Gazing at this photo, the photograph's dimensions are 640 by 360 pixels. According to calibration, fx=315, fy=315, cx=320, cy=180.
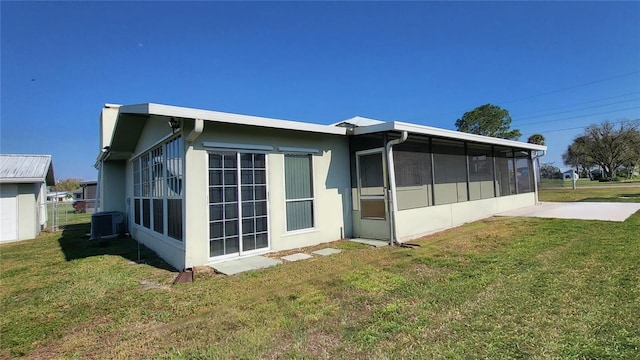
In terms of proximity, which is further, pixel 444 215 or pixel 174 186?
pixel 444 215

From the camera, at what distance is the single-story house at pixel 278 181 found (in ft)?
19.2

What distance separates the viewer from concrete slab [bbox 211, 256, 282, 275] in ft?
17.9

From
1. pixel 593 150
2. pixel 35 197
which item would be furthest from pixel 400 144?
pixel 593 150

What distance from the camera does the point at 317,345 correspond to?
286 cm

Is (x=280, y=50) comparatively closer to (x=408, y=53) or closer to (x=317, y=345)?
(x=408, y=53)

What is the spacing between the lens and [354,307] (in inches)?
147

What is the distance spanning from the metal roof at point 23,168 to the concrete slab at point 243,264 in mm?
11095

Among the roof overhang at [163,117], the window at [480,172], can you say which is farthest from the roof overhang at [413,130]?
the window at [480,172]

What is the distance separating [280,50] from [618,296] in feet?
40.1

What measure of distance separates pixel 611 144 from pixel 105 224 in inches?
2351

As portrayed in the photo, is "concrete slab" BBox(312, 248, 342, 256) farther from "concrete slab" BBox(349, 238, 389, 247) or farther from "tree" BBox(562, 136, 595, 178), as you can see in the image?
"tree" BBox(562, 136, 595, 178)

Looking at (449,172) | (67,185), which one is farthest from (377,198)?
(67,185)

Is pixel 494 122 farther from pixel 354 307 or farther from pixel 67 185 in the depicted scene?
pixel 67 185

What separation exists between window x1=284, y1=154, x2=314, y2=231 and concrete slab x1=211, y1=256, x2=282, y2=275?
1209 millimetres
